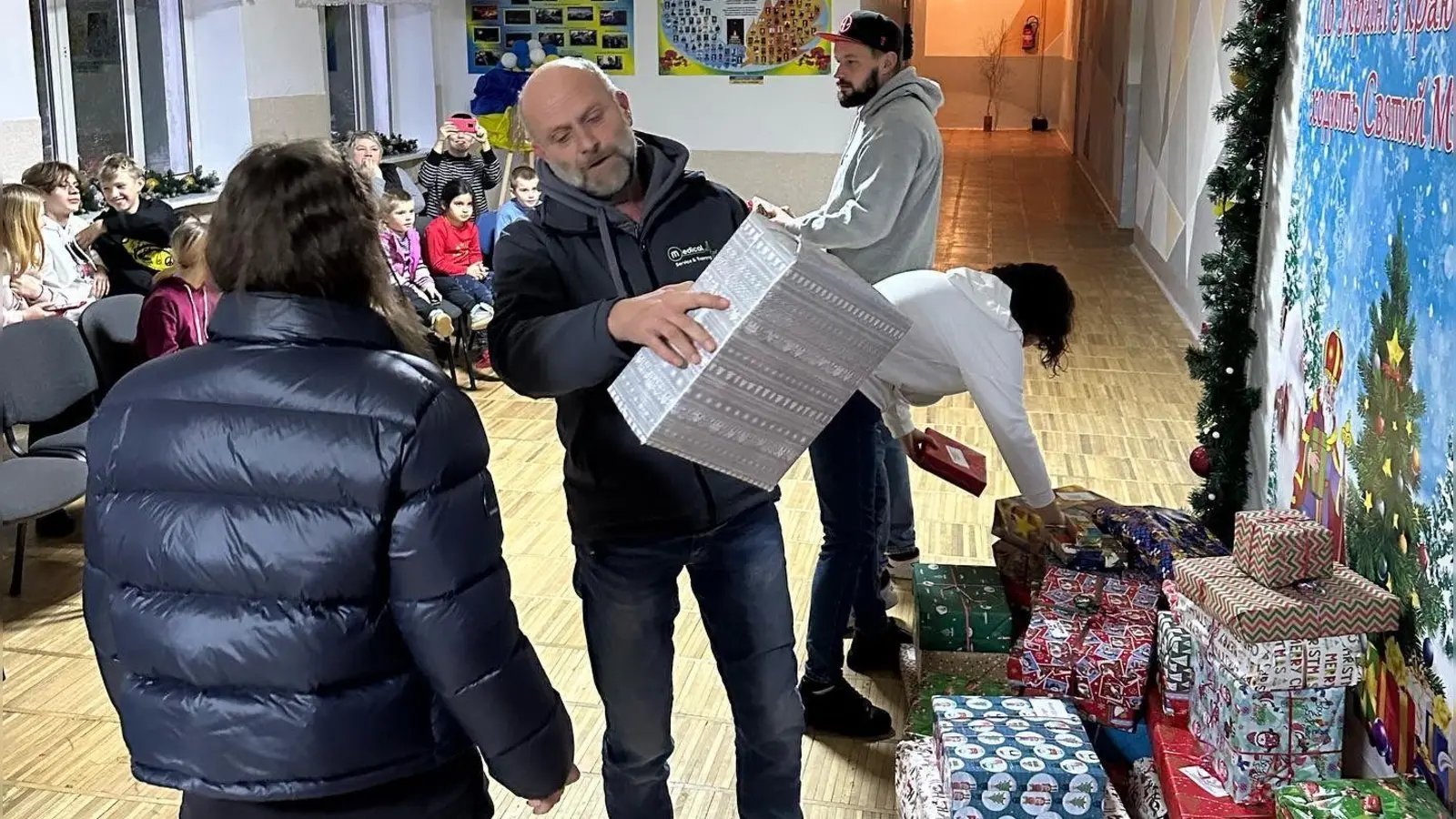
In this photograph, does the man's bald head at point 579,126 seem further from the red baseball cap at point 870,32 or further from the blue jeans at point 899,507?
the blue jeans at point 899,507

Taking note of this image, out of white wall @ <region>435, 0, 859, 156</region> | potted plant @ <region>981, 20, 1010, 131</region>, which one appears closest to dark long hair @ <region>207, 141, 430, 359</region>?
white wall @ <region>435, 0, 859, 156</region>

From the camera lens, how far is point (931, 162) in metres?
3.59

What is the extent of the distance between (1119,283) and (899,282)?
Answer: 6.88m

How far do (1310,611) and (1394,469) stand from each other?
281 millimetres

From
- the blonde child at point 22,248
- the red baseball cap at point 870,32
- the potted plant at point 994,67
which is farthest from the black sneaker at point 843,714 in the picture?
the potted plant at point 994,67

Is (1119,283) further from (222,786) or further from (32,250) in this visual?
(222,786)

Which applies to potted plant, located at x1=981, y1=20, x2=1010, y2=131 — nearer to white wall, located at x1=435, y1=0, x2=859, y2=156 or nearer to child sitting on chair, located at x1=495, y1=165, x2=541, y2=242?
white wall, located at x1=435, y1=0, x2=859, y2=156

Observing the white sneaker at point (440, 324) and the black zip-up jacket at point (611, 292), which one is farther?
the white sneaker at point (440, 324)

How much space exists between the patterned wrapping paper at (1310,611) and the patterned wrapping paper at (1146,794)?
393mm

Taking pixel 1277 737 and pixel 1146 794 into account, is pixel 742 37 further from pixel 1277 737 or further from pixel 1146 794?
pixel 1277 737

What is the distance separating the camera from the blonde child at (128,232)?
5797 mm

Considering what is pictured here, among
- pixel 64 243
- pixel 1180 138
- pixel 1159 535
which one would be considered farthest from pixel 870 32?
pixel 1180 138

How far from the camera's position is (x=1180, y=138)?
28.2ft

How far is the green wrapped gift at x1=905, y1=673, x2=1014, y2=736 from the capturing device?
3006 mm
